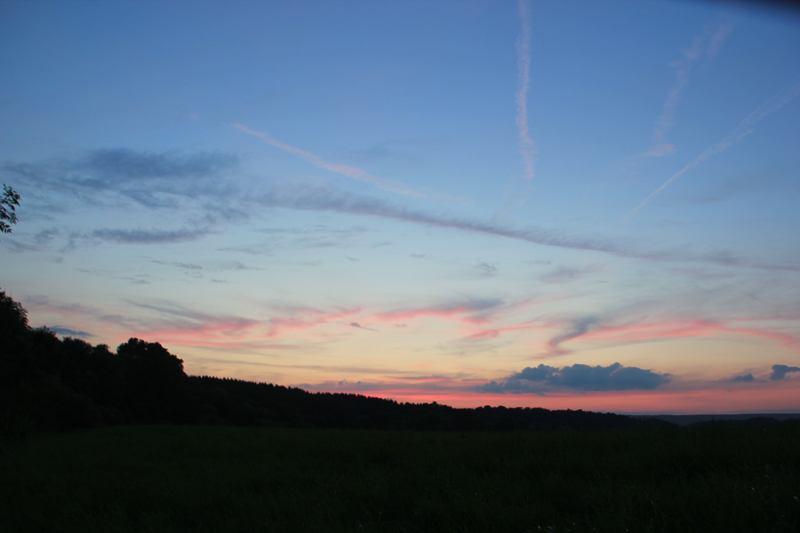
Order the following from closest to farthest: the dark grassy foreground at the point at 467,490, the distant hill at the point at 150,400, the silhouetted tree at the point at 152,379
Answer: the dark grassy foreground at the point at 467,490 < the distant hill at the point at 150,400 < the silhouetted tree at the point at 152,379

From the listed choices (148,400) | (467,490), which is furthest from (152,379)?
(467,490)

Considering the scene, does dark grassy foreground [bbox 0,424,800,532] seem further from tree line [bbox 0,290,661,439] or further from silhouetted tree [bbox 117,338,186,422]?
silhouetted tree [bbox 117,338,186,422]

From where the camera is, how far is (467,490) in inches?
244

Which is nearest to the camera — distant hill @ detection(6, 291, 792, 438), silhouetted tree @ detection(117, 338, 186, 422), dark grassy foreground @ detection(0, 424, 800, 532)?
dark grassy foreground @ detection(0, 424, 800, 532)

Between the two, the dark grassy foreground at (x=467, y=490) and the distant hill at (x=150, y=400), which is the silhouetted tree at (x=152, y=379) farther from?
the dark grassy foreground at (x=467, y=490)

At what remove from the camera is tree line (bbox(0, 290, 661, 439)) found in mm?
20812

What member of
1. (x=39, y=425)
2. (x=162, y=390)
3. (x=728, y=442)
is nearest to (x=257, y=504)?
(x=728, y=442)

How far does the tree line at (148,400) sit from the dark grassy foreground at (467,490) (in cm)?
486

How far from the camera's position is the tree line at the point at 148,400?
2081 cm

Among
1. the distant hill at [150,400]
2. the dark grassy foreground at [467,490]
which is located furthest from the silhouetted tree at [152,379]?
the dark grassy foreground at [467,490]

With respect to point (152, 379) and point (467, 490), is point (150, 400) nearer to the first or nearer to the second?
point (152, 379)

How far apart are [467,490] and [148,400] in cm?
7736

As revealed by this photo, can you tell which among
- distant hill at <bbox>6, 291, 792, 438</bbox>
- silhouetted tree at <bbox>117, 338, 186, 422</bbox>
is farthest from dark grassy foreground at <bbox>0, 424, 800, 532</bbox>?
silhouetted tree at <bbox>117, 338, 186, 422</bbox>

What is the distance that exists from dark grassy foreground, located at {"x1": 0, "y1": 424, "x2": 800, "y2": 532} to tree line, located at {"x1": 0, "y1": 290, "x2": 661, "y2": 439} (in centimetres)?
486
